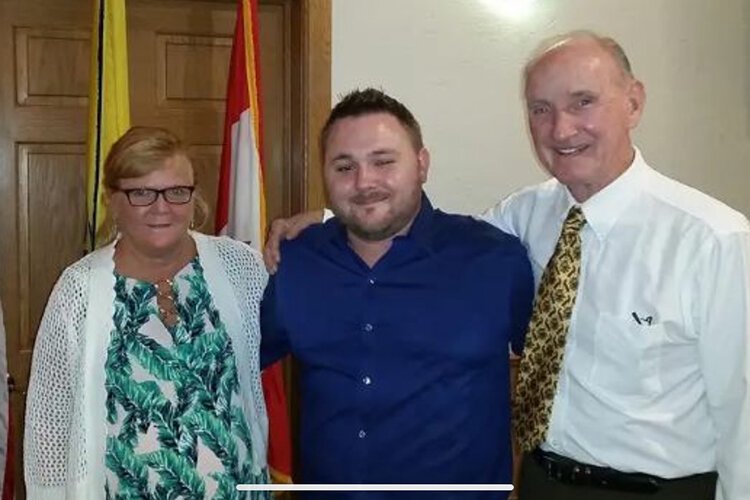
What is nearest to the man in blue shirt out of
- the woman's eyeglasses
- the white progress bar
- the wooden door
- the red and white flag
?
the woman's eyeglasses

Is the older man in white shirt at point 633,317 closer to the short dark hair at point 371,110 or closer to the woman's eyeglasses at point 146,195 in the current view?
the short dark hair at point 371,110

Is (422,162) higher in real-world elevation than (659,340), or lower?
higher

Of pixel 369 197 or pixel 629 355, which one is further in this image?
pixel 369 197

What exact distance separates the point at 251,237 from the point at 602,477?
1.32 m

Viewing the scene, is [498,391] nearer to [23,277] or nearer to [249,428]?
[249,428]

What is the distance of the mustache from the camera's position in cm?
173

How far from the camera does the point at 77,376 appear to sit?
6.01 feet

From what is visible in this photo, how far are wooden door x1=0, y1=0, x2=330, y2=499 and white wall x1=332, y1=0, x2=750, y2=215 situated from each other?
0.17 metres

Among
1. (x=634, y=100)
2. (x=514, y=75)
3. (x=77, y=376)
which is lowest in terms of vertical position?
(x=77, y=376)

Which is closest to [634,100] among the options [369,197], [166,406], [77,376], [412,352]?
[369,197]

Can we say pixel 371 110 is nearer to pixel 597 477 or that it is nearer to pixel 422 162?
pixel 422 162

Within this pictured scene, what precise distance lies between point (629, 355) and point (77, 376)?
106 centimetres

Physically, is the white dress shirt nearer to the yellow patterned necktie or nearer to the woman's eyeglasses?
the yellow patterned necktie

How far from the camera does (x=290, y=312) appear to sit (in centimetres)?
187
